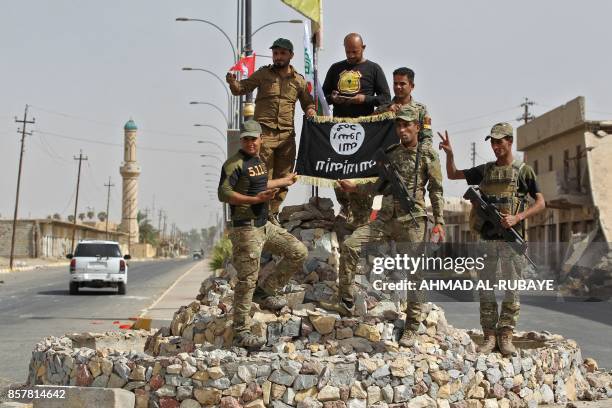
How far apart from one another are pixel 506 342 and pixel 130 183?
131 meters

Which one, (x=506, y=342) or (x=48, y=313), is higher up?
(x=506, y=342)

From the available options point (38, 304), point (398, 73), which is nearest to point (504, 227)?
point (398, 73)

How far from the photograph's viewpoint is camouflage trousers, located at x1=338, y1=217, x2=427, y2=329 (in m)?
8.66

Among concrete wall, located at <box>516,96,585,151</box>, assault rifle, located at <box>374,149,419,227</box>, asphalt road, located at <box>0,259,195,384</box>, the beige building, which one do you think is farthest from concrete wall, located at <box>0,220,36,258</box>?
assault rifle, located at <box>374,149,419,227</box>

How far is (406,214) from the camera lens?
8688 mm

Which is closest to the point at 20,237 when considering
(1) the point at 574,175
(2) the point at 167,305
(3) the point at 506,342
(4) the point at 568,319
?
(1) the point at 574,175

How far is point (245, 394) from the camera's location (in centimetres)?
757

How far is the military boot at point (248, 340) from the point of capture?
331 inches

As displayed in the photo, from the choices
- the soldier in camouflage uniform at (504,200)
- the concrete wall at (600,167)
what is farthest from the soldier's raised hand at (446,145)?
the concrete wall at (600,167)

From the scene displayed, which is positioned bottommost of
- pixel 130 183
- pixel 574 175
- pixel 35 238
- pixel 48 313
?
pixel 48 313

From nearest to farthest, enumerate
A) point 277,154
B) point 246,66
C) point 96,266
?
point 277,154
point 246,66
point 96,266

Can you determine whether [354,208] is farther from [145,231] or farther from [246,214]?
[145,231]

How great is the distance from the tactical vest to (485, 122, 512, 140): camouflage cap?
12.6 inches

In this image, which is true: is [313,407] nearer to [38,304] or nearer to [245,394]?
[245,394]
